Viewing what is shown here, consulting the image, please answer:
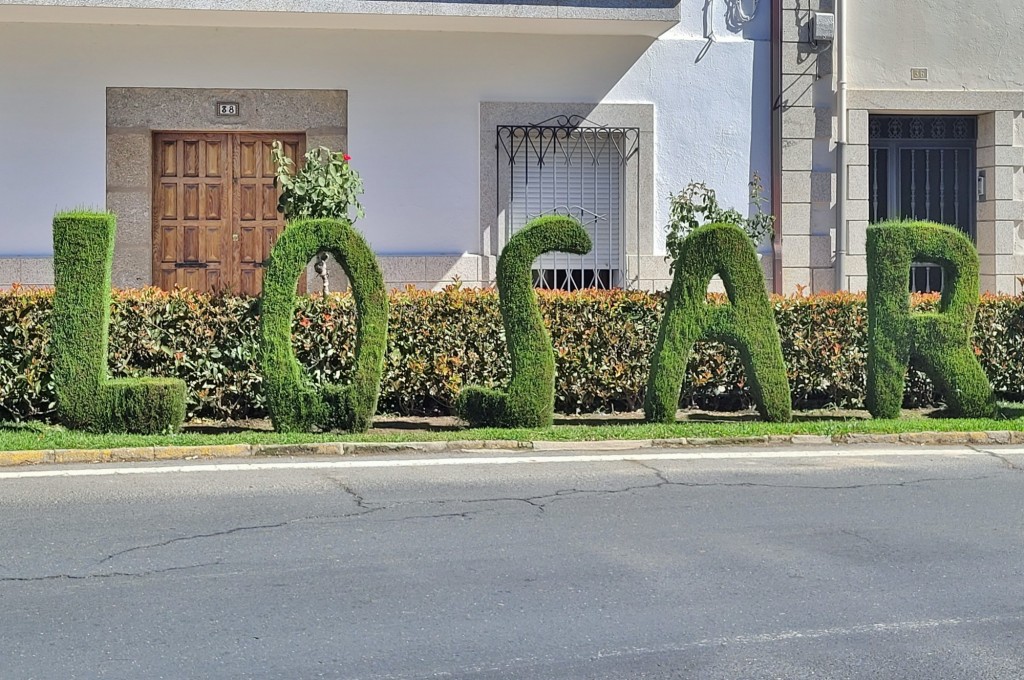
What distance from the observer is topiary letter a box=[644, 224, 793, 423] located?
10617mm

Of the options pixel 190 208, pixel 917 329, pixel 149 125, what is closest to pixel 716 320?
pixel 917 329

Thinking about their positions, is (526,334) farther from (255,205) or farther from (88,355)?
(255,205)

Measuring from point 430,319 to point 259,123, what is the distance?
3998mm

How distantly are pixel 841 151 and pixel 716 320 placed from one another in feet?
15.9

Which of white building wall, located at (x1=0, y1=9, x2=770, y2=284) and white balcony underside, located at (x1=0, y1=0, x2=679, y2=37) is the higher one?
white balcony underside, located at (x1=0, y1=0, x2=679, y2=37)

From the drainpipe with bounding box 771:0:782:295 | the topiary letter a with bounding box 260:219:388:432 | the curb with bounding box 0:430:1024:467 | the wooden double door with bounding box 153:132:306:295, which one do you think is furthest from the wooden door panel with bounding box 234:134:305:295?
the drainpipe with bounding box 771:0:782:295

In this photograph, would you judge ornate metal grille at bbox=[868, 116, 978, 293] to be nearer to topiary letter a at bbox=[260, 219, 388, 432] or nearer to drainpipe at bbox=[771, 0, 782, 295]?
drainpipe at bbox=[771, 0, 782, 295]

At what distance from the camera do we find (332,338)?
1106cm

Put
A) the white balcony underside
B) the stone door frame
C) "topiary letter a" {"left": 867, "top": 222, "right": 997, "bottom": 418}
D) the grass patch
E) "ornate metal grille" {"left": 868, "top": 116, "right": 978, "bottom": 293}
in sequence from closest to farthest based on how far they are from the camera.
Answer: the grass patch → "topiary letter a" {"left": 867, "top": 222, "right": 997, "bottom": 418} → the white balcony underside → the stone door frame → "ornate metal grille" {"left": 868, "top": 116, "right": 978, "bottom": 293}

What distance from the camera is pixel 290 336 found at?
10219 mm

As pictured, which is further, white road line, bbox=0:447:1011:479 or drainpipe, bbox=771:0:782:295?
drainpipe, bbox=771:0:782:295

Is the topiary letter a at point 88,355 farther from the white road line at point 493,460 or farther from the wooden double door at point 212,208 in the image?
the wooden double door at point 212,208

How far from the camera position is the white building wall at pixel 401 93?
13477 mm

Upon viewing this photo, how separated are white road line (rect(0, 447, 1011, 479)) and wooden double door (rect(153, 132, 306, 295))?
218 inches
